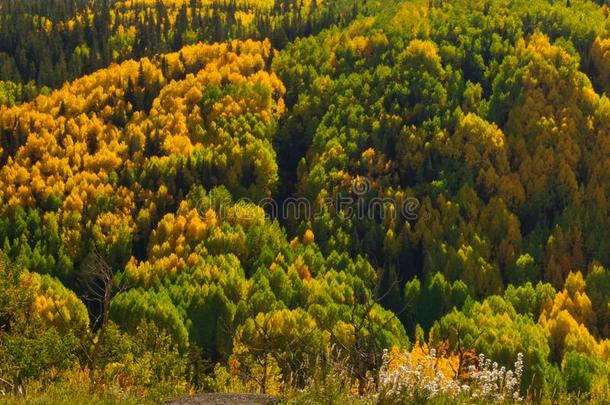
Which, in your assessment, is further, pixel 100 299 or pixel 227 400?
pixel 100 299

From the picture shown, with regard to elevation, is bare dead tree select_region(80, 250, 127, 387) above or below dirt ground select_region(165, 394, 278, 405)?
below

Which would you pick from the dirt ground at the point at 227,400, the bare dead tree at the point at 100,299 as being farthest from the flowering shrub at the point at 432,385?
the bare dead tree at the point at 100,299

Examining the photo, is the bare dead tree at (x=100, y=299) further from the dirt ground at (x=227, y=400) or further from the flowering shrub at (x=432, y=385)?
the flowering shrub at (x=432, y=385)

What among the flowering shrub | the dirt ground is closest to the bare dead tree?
the dirt ground

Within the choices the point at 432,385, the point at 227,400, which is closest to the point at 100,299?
the point at 227,400

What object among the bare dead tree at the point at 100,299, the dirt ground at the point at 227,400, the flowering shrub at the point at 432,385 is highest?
the flowering shrub at the point at 432,385

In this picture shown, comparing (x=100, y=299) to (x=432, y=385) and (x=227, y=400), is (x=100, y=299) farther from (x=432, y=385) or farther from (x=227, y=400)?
(x=432, y=385)

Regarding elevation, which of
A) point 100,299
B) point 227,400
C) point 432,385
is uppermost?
point 432,385

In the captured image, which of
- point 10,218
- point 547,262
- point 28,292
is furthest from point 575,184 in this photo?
point 28,292

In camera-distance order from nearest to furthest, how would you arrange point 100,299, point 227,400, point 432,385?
point 432,385 < point 227,400 < point 100,299

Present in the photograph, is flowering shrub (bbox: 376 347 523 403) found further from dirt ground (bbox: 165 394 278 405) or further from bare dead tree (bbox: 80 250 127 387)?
bare dead tree (bbox: 80 250 127 387)

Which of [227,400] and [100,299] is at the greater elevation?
[227,400]

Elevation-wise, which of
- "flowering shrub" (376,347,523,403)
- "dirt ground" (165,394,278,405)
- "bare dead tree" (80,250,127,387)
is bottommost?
"bare dead tree" (80,250,127,387)

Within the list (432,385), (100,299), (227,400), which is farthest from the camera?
(100,299)
